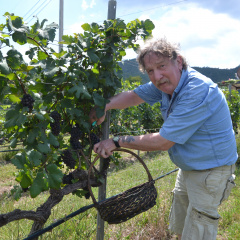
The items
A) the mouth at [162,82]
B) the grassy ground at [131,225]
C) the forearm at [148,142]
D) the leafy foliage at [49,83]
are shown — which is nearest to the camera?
the leafy foliage at [49,83]

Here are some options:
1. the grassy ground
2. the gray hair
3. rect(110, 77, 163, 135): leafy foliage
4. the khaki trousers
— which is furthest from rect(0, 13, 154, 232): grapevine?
rect(110, 77, 163, 135): leafy foliage

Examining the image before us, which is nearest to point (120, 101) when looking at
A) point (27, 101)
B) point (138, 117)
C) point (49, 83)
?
point (49, 83)

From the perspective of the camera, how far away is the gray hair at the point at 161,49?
1.90 m

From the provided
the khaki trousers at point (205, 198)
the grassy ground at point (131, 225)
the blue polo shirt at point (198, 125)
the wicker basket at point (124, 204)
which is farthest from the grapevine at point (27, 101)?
the khaki trousers at point (205, 198)

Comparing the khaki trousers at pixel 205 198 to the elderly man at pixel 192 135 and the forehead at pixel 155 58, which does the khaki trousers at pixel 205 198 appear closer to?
the elderly man at pixel 192 135

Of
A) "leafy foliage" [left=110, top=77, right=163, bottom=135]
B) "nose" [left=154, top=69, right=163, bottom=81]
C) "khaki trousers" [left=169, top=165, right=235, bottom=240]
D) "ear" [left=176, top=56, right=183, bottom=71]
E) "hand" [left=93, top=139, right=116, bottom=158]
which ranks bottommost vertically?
"leafy foliage" [left=110, top=77, right=163, bottom=135]

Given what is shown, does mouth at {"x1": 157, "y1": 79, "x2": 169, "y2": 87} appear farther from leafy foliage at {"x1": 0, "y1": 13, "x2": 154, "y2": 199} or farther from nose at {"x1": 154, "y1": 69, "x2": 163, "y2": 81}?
leafy foliage at {"x1": 0, "y1": 13, "x2": 154, "y2": 199}

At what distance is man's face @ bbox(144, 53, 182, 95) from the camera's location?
1.93 m

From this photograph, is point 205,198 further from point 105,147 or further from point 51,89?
point 51,89

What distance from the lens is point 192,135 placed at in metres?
1.98

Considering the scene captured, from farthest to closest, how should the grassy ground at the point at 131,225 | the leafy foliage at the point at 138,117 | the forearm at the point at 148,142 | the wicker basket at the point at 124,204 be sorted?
the leafy foliage at the point at 138,117
the grassy ground at the point at 131,225
the forearm at the point at 148,142
the wicker basket at the point at 124,204

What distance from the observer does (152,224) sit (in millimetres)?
2908

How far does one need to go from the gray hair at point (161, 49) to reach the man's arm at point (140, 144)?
600mm

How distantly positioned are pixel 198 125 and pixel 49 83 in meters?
1.07
